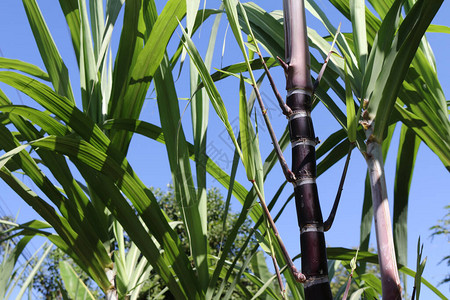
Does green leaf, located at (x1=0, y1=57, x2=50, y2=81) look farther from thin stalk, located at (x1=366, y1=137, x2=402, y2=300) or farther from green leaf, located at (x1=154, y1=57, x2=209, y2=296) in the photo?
thin stalk, located at (x1=366, y1=137, x2=402, y2=300)

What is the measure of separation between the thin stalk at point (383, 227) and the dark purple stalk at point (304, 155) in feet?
0.25

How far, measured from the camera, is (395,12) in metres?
0.56

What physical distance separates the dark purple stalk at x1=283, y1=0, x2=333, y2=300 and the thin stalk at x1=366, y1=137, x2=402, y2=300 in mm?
76

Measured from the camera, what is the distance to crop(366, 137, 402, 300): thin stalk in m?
0.41

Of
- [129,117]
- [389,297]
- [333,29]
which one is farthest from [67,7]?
[389,297]

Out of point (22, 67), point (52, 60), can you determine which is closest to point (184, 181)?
point (52, 60)

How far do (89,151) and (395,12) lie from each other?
19.2 inches

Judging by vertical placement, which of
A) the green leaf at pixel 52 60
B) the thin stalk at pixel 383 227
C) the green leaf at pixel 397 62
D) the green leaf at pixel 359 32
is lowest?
the thin stalk at pixel 383 227

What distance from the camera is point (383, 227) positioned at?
438mm

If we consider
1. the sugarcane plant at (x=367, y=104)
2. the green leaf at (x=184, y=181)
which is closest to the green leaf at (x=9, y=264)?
the green leaf at (x=184, y=181)

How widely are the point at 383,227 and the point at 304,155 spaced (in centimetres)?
12

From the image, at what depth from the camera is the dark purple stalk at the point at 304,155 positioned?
0.37m

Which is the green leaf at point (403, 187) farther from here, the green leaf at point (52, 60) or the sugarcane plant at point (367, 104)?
the green leaf at point (52, 60)

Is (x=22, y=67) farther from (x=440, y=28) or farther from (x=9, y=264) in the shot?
(x=440, y=28)
